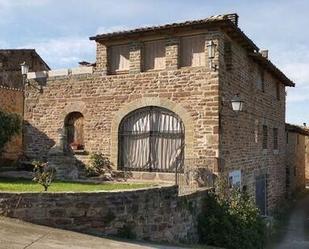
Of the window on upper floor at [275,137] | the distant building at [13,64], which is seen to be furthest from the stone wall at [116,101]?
the distant building at [13,64]

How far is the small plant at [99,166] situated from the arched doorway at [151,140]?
1.53ft

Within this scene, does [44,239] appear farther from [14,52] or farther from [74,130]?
[14,52]

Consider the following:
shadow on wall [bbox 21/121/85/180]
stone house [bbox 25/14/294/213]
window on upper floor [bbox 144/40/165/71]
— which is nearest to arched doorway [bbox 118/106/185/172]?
stone house [bbox 25/14/294/213]

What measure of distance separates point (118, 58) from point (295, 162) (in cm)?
1510

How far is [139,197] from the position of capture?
9852mm

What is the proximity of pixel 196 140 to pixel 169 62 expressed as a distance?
2.71m

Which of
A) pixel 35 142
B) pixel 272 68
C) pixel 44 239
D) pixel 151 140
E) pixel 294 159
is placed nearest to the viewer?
pixel 44 239

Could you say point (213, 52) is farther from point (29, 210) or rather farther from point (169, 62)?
point (29, 210)

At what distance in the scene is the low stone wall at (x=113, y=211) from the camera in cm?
853

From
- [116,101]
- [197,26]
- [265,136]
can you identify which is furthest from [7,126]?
[265,136]

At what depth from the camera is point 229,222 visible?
40.8 feet

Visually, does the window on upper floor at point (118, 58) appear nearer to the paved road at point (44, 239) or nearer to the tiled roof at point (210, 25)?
the tiled roof at point (210, 25)

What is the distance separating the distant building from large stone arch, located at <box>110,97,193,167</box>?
13.3m

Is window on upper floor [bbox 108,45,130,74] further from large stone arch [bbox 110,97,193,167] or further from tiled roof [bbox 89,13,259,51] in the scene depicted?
large stone arch [bbox 110,97,193,167]
